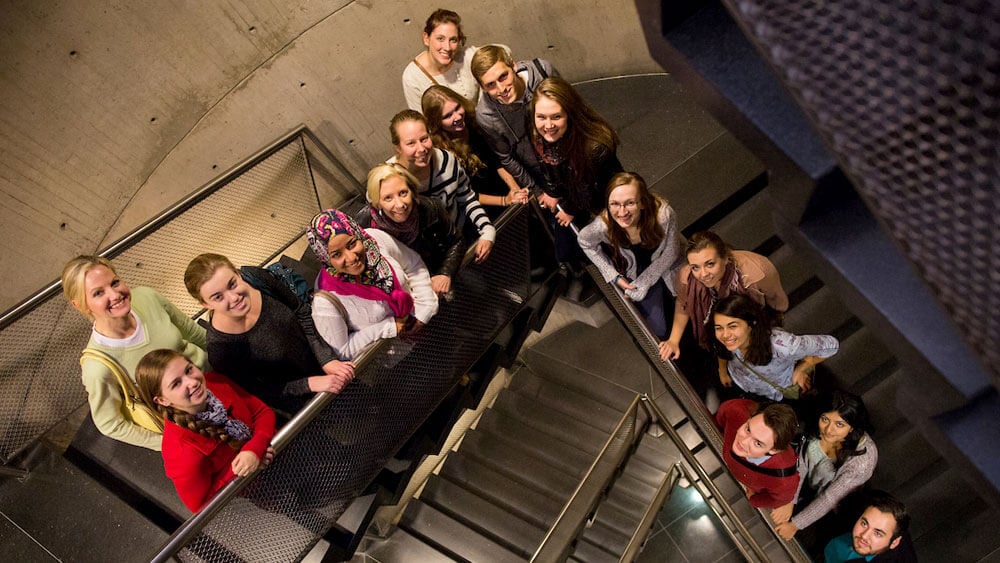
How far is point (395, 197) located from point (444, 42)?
141 cm

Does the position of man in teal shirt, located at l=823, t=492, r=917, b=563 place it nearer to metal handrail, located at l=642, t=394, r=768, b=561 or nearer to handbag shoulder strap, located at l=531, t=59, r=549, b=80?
metal handrail, located at l=642, t=394, r=768, b=561

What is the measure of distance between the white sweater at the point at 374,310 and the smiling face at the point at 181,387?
0.66 m

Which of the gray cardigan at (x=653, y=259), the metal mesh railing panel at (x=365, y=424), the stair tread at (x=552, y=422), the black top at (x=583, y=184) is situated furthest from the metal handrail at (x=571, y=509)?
the black top at (x=583, y=184)

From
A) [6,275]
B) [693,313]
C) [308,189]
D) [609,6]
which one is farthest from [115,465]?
[609,6]

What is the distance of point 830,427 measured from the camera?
4312mm

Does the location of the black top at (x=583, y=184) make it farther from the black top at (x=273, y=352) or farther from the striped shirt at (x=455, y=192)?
the black top at (x=273, y=352)

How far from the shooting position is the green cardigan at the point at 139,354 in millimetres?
3645

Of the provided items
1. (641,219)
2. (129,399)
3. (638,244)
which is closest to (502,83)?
A: (641,219)

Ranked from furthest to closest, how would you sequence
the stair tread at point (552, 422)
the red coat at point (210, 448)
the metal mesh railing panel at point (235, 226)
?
the stair tread at point (552, 422) < the metal mesh railing panel at point (235, 226) < the red coat at point (210, 448)

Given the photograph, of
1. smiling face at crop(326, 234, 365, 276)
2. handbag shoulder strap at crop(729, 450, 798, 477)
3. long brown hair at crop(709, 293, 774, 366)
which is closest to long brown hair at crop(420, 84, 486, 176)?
smiling face at crop(326, 234, 365, 276)

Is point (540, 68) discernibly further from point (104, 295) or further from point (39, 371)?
point (39, 371)

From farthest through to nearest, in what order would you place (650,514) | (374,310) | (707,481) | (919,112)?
(650,514), (707,481), (374,310), (919,112)

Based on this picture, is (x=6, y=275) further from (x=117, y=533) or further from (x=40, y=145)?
(x=117, y=533)

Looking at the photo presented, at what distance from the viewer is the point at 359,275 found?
354 cm
